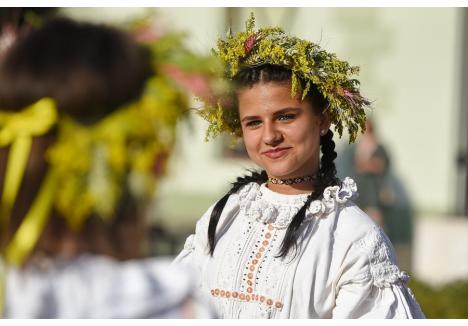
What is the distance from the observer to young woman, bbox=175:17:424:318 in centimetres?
284

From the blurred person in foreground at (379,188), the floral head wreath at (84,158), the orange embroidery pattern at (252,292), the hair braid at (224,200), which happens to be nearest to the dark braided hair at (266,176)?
the hair braid at (224,200)

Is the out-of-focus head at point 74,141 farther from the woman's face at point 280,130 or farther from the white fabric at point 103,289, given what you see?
the woman's face at point 280,130

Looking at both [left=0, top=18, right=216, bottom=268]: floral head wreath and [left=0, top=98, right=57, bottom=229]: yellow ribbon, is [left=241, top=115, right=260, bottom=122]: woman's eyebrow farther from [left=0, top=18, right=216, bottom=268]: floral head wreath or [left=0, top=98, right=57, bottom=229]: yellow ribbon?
[left=0, top=98, right=57, bottom=229]: yellow ribbon

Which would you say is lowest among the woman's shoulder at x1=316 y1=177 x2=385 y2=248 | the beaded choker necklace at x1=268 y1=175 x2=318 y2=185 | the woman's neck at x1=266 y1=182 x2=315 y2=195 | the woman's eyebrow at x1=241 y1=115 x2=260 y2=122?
the woman's shoulder at x1=316 y1=177 x2=385 y2=248

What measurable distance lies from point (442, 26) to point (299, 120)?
6.69 meters

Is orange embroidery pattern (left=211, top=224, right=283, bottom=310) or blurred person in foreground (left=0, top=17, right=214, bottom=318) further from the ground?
blurred person in foreground (left=0, top=17, right=214, bottom=318)

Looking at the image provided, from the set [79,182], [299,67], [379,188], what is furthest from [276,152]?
[379,188]

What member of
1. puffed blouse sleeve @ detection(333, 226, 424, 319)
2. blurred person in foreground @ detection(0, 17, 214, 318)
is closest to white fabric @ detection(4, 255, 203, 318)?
blurred person in foreground @ detection(0, 17, 214, 318)

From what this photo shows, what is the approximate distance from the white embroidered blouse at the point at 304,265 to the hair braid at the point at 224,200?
0.02 metres

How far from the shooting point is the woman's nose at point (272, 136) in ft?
9.73

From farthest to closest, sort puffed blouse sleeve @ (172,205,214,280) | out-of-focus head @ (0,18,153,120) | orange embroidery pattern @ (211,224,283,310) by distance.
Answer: puffed blouse sleeve @ (172,205,214,280) < orange embroidery pattern @ (211,224,283,310) < out-of-focus head @ (0,18,153,120)

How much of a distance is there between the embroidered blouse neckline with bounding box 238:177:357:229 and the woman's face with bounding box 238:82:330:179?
3.2 inches
